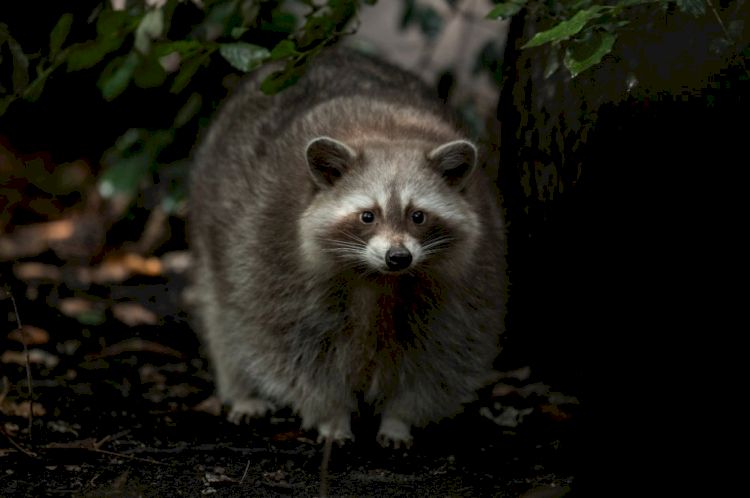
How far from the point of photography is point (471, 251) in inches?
166

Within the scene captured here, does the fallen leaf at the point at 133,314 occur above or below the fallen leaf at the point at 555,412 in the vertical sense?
above

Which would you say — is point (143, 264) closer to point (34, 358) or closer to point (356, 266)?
point (34, 358)

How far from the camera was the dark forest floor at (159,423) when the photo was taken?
12.7ft

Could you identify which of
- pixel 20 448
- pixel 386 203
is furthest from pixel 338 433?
pixel 20 448

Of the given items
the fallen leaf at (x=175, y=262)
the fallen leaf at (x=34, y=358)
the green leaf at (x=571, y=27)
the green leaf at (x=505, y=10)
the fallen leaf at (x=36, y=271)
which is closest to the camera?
the green leaf at (x=571, y=27)

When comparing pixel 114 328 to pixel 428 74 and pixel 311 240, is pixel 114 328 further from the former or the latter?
pixel 428 74

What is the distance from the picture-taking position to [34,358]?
528 cm

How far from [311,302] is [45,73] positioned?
56.3 inches

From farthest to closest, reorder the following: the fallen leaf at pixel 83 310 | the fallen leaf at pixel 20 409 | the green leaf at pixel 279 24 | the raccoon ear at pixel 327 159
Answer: the fallen leaf at pixel 83 310
the green leaf at pixel 279 24
the fallen leaf at pixel 20 409
the raccoon ear at pixel 327 159

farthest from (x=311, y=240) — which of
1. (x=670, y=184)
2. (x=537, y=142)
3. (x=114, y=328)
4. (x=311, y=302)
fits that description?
(x=114, y=328)

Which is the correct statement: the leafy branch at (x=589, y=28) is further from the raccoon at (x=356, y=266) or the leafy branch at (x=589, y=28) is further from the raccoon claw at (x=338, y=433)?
the raccoon claw at (x=338, y=433)

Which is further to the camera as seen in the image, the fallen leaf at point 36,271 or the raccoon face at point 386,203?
the fallen leaf at point 36,271

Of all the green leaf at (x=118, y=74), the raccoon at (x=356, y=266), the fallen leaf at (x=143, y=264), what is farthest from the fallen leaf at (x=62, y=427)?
the fallen leaf at (x=143, y=264)

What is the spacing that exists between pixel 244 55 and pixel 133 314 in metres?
2.25
